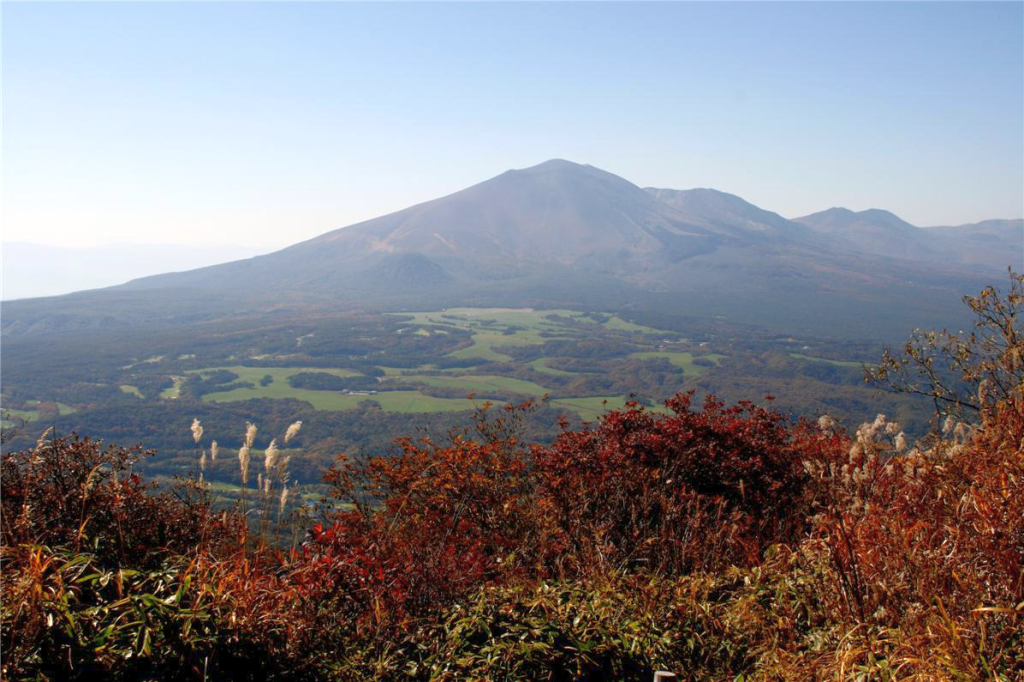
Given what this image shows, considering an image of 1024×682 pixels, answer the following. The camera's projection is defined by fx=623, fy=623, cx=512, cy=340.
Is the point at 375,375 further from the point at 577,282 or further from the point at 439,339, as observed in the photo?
the point at 577,282

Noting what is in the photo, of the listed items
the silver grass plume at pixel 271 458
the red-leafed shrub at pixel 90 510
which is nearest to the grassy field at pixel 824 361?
the silver grass plume at pixel 271 458

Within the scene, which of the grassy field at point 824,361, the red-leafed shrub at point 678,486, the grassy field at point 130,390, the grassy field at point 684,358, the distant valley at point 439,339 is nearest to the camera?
the red-leafed shrub at point 678,486

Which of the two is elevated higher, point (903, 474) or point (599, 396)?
point (903, 474)

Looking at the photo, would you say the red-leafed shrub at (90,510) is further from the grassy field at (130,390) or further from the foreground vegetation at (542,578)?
the grassy field at (130,390)

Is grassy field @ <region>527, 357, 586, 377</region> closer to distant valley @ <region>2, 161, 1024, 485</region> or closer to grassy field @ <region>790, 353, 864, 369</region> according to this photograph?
distant valley @ <region>2, 161, 1024, 485</region>

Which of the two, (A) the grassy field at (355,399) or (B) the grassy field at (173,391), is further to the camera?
(B) the grassy field at (173,391)

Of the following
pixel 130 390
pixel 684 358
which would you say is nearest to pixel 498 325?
pixel 684 358

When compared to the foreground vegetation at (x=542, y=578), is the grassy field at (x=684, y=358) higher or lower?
lower

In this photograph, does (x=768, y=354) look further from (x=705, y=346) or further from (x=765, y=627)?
(x=765, y=627)

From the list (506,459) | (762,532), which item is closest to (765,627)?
(762,532)
